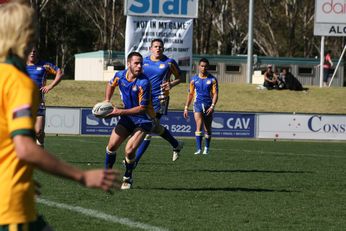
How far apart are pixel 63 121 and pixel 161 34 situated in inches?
162

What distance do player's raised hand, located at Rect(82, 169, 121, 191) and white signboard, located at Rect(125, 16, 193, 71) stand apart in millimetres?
24787

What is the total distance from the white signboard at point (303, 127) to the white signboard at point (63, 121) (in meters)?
5.78

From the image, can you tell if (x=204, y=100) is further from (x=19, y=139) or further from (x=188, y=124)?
(x=19, y=139)

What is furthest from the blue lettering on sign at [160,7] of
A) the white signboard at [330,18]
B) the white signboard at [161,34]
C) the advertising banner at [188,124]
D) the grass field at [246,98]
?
the white signboard at [330,18]

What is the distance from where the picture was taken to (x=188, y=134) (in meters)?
29.6

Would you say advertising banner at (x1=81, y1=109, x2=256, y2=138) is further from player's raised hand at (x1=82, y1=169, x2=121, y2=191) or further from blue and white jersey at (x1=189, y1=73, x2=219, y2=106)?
player's raised hand at (x1=82, y1=169, x2=121, y2=191)

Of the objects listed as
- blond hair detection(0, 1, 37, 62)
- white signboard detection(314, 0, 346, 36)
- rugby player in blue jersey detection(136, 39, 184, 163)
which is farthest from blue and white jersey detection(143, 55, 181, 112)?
white signboard detection(314, 0, 346, 36)

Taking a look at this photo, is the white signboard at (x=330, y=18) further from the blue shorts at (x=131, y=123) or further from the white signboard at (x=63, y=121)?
the blue shorts at (x=131, y=123)

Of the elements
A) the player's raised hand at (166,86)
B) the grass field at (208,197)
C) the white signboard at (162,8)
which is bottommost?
the grass field at (208,197)

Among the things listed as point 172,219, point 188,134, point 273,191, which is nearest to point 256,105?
point 188,134

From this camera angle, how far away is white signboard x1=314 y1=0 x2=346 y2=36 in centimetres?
4356

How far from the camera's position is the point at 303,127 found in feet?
98.6

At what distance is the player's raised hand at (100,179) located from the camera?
414cm

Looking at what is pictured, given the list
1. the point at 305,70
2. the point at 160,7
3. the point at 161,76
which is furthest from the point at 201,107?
the point at 305,70
